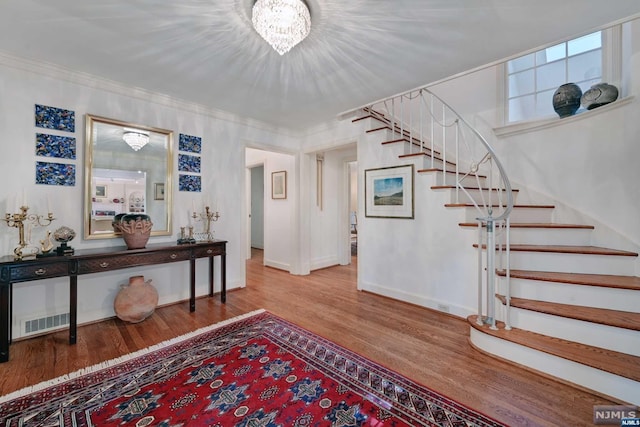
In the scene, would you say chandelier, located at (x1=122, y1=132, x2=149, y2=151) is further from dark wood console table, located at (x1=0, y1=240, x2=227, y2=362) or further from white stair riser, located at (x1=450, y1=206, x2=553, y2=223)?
white stair riser, located at (x1=450, y1=206, x2=553, y2=223)

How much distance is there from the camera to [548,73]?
127 inches

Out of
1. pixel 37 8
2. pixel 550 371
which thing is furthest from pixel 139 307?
pixel 550 371

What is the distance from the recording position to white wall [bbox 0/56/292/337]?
2.29m

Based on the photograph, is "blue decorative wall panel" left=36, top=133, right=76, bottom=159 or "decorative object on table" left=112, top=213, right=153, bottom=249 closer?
"blue decorative wall panel" left=36, top=133, right=76, bottom=159

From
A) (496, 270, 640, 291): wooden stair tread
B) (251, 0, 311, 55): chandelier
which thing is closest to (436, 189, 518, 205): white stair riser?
(496, 270, 640, 291): wooden stair tread

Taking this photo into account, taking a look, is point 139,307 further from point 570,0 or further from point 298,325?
point 570,0

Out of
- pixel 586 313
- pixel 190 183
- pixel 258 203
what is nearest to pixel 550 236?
pixel 586 313

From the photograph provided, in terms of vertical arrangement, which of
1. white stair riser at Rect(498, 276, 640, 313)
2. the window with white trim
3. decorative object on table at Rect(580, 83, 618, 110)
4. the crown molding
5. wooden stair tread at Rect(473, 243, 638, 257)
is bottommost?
white stair riser at Rect(498, 276, 640, 313)

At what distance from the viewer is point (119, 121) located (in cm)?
280

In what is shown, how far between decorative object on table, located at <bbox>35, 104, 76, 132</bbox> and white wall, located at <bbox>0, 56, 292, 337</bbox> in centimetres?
4

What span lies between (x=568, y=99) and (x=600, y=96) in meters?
0.27

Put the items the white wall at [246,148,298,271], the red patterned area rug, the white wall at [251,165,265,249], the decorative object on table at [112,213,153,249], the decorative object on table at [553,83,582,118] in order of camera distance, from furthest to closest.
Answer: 1. the white wall at [251,165,265,249]
2. the white wall at [246,148,298,271]
3. the decorative object on table at [553,83,582,118]
4. the decorative object on table at [112,213,153,249]
5. the red patterned area rug

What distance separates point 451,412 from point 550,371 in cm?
86

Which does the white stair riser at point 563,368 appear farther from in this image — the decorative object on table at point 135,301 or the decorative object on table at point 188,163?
the decorative object on table at point 188,163
